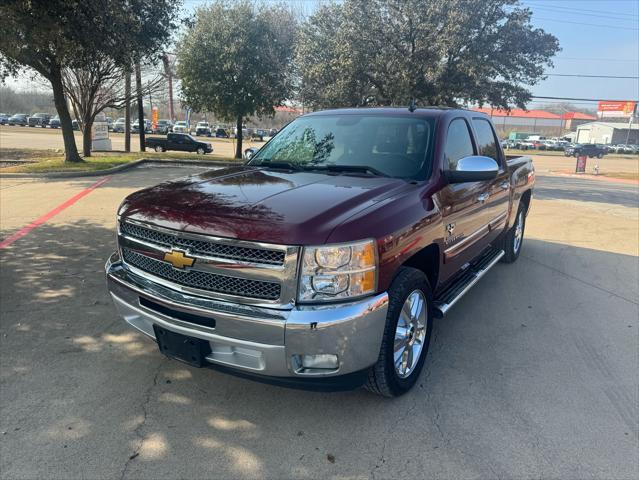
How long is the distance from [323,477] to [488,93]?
49.8 ft

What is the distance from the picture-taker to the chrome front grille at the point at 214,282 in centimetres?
256

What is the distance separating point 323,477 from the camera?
248 centimetres

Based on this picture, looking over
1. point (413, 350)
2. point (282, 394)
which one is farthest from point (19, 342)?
point (413, 350)

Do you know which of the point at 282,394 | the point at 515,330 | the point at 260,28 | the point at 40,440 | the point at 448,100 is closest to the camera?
the point at 40,440

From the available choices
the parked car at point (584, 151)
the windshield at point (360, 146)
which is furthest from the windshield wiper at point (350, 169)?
the parked car at point (584, 151)

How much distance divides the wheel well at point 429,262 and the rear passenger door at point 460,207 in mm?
167

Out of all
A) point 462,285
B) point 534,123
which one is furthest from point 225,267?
point 534,123

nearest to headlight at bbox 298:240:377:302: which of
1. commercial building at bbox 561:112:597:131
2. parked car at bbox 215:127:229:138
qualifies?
parked car at bbox 215:127:229:138

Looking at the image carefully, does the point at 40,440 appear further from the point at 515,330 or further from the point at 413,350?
the point at 515,330

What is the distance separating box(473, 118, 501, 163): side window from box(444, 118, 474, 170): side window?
320mm

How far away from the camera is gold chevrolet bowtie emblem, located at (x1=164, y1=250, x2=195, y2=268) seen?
8.91 ft

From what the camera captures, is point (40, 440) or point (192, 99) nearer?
point (40, 440)

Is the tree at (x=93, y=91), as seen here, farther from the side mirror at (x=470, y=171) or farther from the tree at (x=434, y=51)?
the side mirror at (x=470, y=171)

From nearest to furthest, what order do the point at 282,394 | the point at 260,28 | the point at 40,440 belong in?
the point at 40,440
the point at 282,394
the point at 260,28
